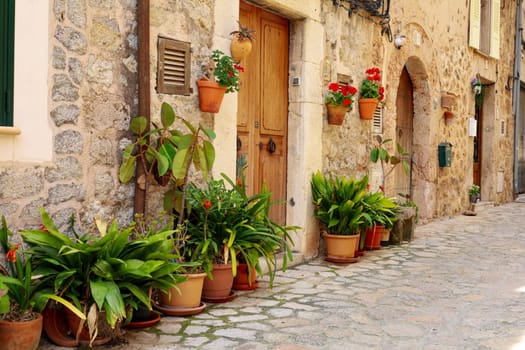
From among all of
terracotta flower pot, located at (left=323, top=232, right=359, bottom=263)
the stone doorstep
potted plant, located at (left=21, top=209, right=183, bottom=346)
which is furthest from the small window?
potted plant, located at (left=21, top=209, right=183, bottom=346)

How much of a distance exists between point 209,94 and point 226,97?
0.38 m

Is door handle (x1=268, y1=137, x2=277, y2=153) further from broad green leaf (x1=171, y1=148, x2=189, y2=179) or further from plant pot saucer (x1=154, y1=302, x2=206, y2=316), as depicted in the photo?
plant pot saucer (x1=154, y1=302, x2=206, y2=316)

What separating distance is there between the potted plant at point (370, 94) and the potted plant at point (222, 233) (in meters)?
2.91

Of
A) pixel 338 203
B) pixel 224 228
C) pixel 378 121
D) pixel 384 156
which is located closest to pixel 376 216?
pixel 338 203

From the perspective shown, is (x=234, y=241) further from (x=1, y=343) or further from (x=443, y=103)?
(x=443, y=103)

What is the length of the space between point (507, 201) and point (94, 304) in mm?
12581

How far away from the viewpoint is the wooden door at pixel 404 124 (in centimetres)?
894

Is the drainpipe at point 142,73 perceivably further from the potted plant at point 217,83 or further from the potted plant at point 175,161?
the potted plant at point 217,83

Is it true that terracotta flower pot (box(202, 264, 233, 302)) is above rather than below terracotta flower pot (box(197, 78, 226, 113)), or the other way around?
below

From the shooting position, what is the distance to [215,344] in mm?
3379

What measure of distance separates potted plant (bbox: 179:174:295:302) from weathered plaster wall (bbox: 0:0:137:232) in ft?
1.73

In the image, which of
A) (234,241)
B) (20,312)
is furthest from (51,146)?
(234,241)

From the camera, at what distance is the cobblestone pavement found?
348 centimetres

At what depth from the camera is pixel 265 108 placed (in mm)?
5797
